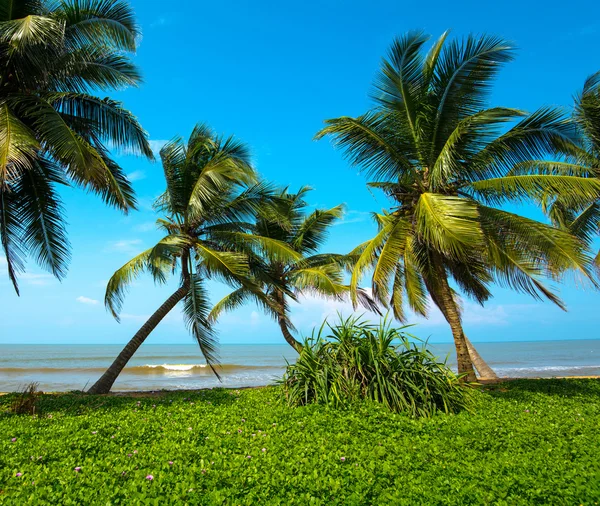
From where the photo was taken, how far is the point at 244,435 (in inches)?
222

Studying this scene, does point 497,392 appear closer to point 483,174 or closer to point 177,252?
point 483,174

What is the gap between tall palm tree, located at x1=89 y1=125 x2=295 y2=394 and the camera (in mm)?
11219

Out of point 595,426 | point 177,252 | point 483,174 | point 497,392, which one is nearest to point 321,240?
point 177,252

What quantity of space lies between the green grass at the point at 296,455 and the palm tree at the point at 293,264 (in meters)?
7.02

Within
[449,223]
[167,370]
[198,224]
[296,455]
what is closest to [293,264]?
[198,224]

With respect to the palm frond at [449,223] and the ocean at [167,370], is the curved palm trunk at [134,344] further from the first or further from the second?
the palm frond at [449,223]

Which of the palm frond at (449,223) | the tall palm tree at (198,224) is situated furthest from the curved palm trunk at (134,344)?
the palm frond at (449,223)

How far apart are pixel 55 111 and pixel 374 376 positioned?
25.7 ft

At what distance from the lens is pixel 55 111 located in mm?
8484

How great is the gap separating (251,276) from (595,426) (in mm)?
9338

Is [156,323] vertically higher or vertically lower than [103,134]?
lower

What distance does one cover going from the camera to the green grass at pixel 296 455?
3758 mm

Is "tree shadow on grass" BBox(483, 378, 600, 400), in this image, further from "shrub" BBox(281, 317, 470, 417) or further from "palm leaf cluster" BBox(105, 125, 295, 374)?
"palm leaf cluster" BBox(105, 125, 295, 374)

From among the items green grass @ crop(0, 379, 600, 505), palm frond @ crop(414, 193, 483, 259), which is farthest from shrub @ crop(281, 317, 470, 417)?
palm frond @ crop(414, 193, 483, 259)
